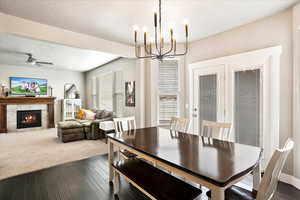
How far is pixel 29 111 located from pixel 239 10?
806 centimetres

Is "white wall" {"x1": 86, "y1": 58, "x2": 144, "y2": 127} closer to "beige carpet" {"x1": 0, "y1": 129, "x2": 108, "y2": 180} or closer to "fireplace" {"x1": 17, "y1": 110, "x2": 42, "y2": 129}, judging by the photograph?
"beige carpet" {"x1": 0, "y1": 129, "x2": 108, "y2": 180}

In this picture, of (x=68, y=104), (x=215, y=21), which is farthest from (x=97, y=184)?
(x=68, y=104)

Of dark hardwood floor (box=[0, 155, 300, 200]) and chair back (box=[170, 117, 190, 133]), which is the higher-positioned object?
chair back (box=[170, 117, 190, 133])

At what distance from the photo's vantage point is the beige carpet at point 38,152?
9.96 ft

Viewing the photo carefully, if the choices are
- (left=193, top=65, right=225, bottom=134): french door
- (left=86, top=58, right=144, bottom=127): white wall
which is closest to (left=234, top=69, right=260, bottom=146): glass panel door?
(left=193, top=65, right=225, bottom=134): french door

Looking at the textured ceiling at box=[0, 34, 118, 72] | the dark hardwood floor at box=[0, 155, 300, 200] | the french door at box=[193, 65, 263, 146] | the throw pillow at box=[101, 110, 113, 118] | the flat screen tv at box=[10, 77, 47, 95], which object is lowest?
the dark hardwood floor at box=[0, 155, 300, 200]

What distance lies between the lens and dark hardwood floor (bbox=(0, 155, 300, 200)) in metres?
2.09

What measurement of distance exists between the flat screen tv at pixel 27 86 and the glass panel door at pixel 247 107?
7713 mm

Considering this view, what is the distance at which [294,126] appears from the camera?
228 centimetres

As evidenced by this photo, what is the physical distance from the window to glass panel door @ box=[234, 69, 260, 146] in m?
1.42

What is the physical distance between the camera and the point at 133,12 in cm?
247

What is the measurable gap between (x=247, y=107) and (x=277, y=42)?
1.17 meters

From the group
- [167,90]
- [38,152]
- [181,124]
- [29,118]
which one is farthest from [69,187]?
[29,118]

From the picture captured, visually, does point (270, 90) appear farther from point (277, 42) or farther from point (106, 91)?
point (106, 91)
